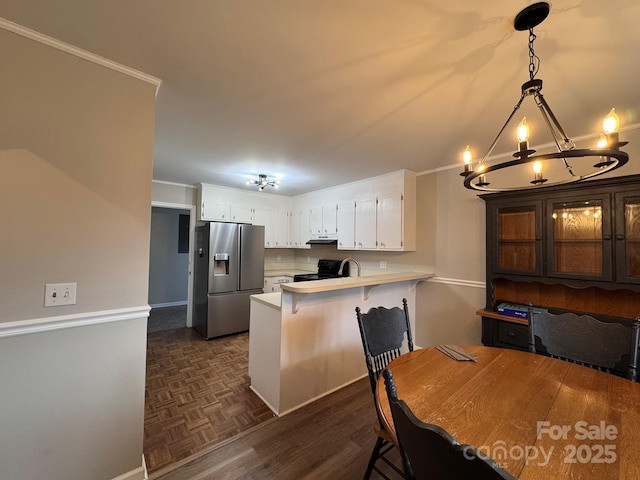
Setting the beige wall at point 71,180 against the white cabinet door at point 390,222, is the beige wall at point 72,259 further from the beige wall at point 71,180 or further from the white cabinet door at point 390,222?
the white cabinet door at point 390,222

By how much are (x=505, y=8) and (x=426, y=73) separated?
17.8 inches

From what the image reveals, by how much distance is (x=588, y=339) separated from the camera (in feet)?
5.20

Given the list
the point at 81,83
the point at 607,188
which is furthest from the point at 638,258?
the point at 81,83

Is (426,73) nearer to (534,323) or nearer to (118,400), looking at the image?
(534,323)

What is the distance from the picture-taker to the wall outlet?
4.33 feet

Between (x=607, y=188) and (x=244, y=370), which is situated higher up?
(x=607, y=188)

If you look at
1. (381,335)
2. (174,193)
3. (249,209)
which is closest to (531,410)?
(381,335)

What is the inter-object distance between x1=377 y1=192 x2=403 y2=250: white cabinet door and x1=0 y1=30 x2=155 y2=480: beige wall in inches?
109

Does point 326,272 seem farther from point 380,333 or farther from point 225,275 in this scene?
point 380,333

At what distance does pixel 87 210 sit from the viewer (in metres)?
1.42

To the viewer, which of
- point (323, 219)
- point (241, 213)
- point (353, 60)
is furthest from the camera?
point (241, 213)

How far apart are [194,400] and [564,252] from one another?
11.8 ft

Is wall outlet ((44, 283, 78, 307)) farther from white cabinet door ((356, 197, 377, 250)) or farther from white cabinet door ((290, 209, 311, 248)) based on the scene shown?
white cabinet door ((290, 209, 311, 248))

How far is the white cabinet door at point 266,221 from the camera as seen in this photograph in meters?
4.90
